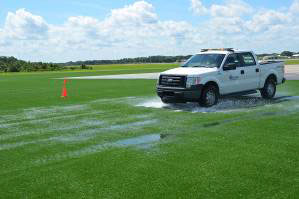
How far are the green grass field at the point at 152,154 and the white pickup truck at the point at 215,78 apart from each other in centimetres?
116

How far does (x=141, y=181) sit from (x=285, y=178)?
2.04 m

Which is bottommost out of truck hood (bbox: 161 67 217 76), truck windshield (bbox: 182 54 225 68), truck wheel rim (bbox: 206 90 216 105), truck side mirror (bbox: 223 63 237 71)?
truck wheel rim (bbox: 206 90 216 105)

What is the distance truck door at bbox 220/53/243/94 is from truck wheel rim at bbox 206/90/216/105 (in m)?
0.44

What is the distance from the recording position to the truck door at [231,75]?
14570 millimetres

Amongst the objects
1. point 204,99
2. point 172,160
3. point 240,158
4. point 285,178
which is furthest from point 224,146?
point 204,99

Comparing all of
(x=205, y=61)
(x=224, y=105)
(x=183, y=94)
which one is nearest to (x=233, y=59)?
(x=205, y=61)

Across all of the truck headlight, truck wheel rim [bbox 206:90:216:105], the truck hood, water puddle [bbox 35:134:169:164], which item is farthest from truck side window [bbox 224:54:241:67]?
water puddle [bbox 35:134:169:164]

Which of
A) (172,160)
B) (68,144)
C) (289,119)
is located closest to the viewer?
(172,160)

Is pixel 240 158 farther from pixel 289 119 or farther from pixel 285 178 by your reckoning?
pixel 289 119

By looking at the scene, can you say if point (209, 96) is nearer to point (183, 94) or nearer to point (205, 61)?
point (183, 94)

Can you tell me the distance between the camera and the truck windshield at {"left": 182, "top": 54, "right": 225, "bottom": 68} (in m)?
14.7

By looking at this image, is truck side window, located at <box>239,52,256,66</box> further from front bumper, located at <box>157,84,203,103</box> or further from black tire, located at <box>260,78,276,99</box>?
front bumper, located at <box>157,84,203,103</box>

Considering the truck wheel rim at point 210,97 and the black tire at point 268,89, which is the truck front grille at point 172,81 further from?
the black tire at point 268,89

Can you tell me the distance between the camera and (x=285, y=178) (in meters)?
5.68
